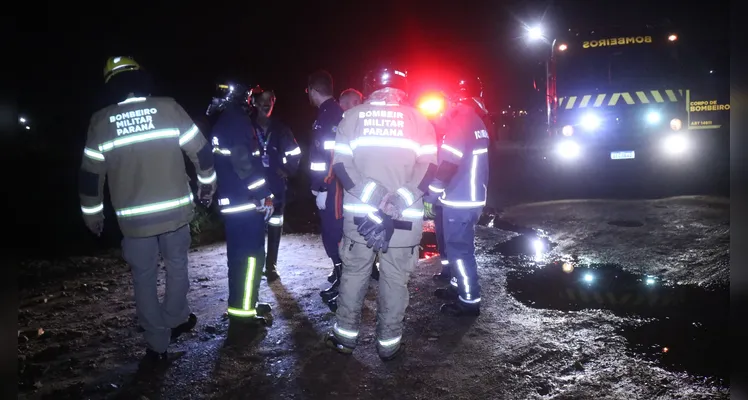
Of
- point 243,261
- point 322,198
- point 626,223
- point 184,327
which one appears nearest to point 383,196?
point 322,198

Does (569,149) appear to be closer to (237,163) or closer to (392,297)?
(392,297)

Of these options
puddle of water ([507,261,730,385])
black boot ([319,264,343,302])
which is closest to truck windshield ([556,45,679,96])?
puddle of water ([507,261,730,385])

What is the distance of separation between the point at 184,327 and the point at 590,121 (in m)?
10.4

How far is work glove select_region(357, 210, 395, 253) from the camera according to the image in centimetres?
350

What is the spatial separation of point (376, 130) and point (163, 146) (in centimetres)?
157

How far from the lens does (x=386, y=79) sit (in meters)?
3.73

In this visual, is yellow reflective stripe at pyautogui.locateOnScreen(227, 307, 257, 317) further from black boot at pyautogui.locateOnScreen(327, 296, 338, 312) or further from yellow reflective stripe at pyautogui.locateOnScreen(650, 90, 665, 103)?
yellow reflective stripe at pyautogui.locateOnScreen(650, 90, 665, 103)

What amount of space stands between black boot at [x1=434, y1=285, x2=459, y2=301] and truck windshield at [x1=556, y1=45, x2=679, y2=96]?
831cm

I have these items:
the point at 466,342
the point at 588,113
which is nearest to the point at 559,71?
the point at 588,113

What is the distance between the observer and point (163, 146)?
3645 millimetres

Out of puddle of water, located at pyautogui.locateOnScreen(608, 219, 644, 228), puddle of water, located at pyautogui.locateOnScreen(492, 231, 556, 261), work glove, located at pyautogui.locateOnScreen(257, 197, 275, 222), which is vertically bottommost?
puddle of water, located at pyautogui.locateOnScreen(492, 231, 556, 261)

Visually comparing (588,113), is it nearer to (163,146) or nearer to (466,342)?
(466,342)

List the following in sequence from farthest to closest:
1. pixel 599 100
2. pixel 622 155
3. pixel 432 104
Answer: pixel 599 100, pixel 622 155, pixel 432 104

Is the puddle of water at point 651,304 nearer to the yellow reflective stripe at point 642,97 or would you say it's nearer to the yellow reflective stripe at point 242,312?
the yellow reflective stripe at point 242,312
